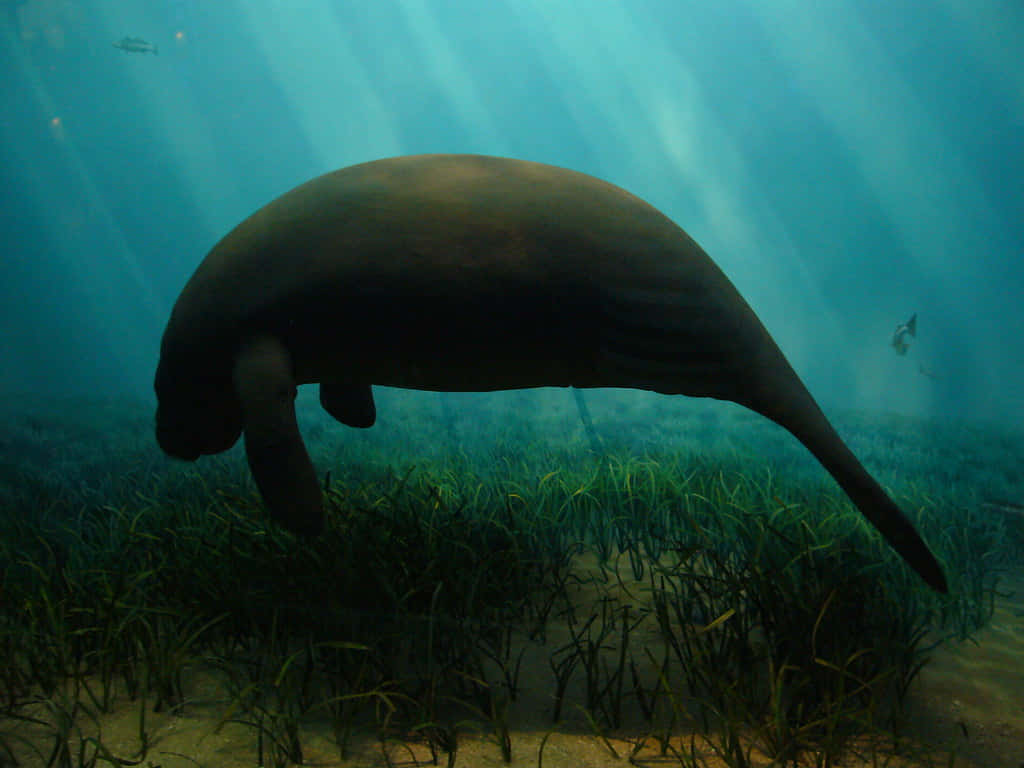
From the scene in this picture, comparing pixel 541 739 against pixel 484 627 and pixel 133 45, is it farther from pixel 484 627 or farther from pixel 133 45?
pixel 133 45

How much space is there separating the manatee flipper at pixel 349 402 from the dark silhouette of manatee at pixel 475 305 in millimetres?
806

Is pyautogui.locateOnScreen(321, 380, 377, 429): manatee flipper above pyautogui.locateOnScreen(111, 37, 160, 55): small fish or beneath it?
beneath

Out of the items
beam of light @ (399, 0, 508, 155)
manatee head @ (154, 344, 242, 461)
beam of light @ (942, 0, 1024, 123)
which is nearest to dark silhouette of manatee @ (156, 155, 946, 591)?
manatee head @ (154, 344, 242, 461)

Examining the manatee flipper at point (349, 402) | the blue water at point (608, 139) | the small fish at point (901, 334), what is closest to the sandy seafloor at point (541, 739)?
the manatee flipper at point (349, 402)

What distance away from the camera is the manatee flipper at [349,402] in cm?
298

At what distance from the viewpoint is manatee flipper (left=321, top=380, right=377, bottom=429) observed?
2.98m

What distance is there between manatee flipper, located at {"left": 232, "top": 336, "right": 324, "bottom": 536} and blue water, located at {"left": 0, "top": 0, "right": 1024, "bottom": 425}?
24.9 meters

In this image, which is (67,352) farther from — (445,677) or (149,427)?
(445,677)

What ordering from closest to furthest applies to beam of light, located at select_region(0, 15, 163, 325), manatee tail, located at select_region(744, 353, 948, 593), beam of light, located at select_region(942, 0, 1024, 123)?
manatee tail, located at select_region(744, 353, 948, 593) → beam of light, located at select_region(0, 15, 163, 325) → beam of light, located at select_region(942, 0, 1024, 123)

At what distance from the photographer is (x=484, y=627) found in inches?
82.7

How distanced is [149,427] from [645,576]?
9.35 metres

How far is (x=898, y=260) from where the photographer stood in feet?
234

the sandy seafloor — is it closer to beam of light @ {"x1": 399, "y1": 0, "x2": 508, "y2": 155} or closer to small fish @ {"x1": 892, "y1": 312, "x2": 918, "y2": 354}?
small fish @ {"x1": 892, "y1": 312, "x2": 918, "y2": 354}

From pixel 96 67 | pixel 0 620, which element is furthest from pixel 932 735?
pixel 96 67
